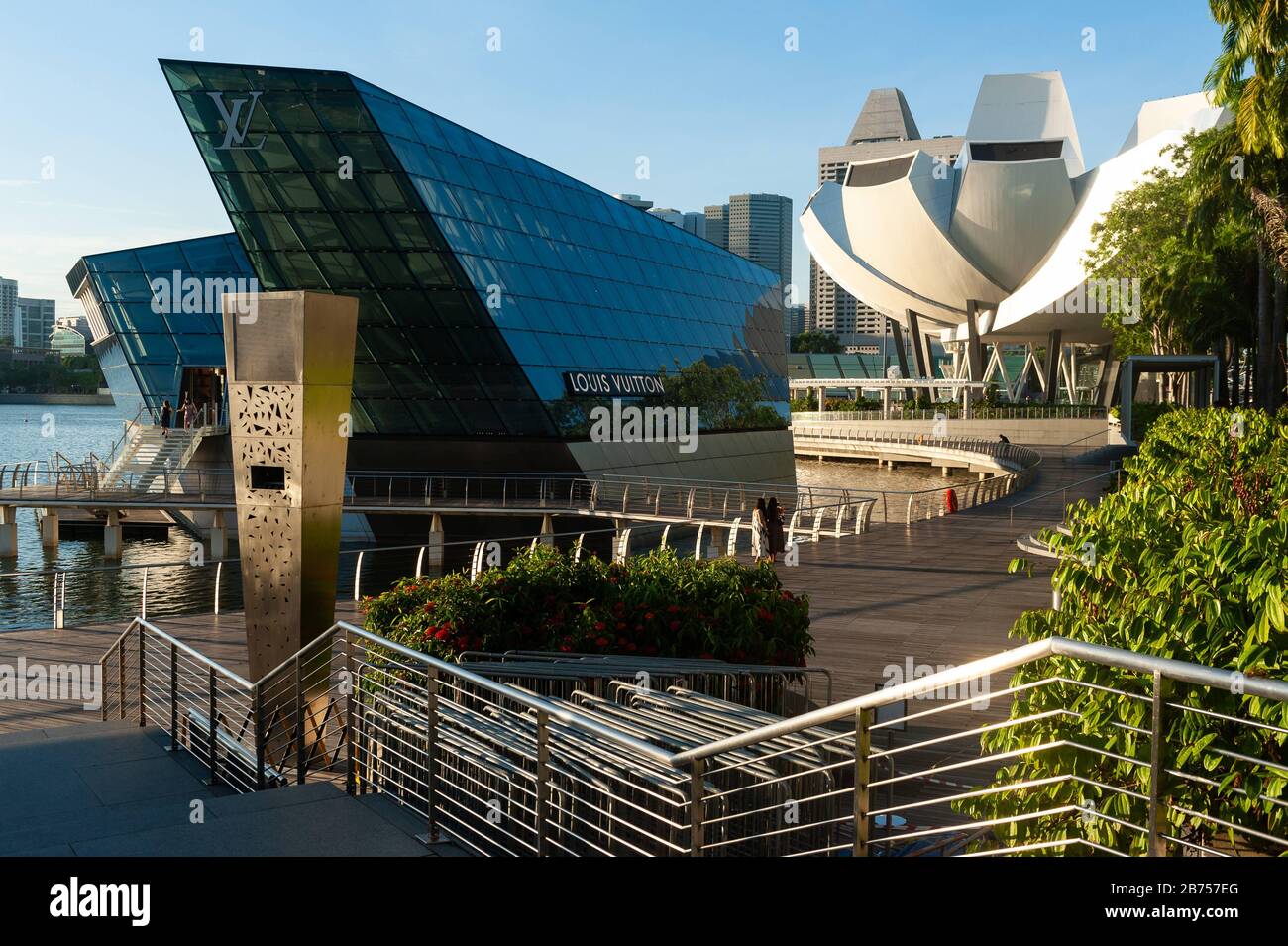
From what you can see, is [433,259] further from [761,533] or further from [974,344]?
[974,344]

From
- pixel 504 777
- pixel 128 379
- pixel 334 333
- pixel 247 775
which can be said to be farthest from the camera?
pixel 128 379

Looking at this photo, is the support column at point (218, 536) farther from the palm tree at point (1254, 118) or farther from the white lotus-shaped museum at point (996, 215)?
the white lotus-shaped museum at point (996, 215)

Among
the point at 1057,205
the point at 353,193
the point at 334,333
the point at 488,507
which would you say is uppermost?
the point at 1057,205

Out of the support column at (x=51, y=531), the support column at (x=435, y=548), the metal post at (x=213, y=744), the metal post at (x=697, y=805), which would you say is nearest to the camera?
the metal post at (x=697, y=805)

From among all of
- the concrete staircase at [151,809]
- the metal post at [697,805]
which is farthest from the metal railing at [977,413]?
the metal post at [697,805]

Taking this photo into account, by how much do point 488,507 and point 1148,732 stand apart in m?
32.1

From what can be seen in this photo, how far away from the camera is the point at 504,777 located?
574cm

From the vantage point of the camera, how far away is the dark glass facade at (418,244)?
3409cm

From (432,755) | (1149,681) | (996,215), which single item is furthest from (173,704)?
(996,215)

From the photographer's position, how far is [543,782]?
5.35 metres

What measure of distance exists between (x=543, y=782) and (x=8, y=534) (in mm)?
36518

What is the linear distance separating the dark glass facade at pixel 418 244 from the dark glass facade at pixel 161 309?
8399mm
